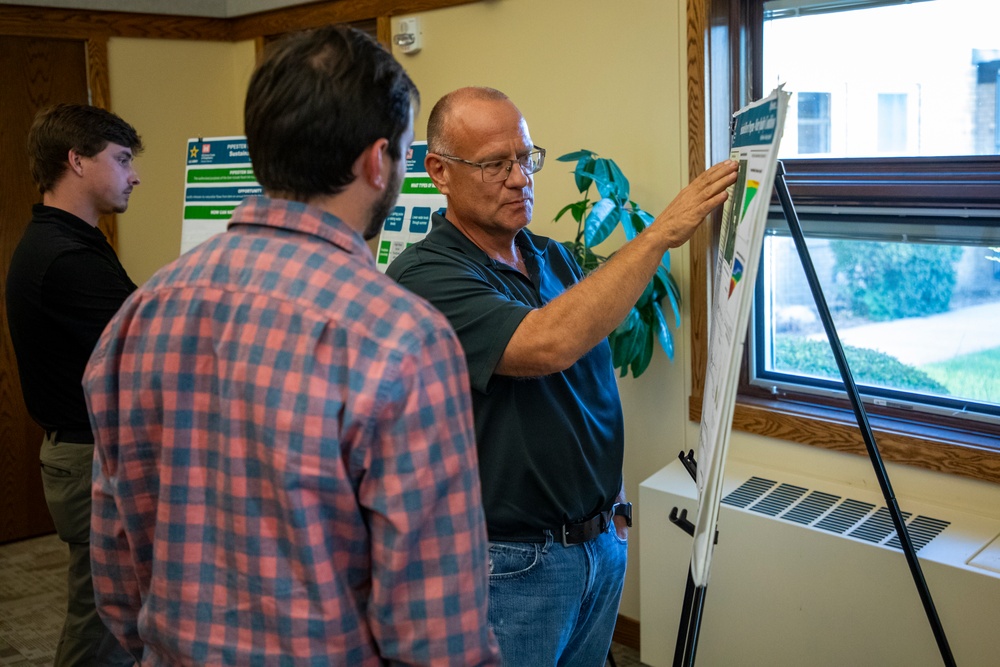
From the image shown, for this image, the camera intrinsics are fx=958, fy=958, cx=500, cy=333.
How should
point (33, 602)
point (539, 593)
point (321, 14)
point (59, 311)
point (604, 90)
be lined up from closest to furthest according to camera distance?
point (539, 593) → point (59, 311) → point (604, 90) → point (33, 602) → point (321, 14)

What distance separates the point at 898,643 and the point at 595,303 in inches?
49.0

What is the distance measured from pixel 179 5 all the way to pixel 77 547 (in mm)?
2944

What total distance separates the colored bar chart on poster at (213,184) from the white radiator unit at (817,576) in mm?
2127

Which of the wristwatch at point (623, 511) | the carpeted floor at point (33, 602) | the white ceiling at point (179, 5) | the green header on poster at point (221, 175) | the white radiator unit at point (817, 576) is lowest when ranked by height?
the carpeted floor at point (33, 602)

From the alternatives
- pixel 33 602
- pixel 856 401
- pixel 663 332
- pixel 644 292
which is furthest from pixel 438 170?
pixel 33 602

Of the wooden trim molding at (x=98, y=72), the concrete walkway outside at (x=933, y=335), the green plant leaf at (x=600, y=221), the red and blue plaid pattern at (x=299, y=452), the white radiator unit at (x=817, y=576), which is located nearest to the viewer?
the red and blue plaid pattern at (x=299, y=452)

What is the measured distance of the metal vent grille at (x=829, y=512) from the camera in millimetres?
2268

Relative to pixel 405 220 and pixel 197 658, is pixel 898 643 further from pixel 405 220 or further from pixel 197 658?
pixel 405 220

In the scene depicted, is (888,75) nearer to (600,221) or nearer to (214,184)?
(600,221)

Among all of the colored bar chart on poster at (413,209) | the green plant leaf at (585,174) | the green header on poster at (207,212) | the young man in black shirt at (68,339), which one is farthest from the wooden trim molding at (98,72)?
the green plant leaf at (585,174)

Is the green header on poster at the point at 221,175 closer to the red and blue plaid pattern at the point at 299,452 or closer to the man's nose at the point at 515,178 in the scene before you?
the man's nose at the point at 515,178

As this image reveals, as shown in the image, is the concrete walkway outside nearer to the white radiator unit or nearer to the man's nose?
the white radiator unit

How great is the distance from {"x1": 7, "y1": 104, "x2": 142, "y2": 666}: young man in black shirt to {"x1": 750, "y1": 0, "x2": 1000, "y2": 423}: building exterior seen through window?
6.10ft

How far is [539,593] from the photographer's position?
168 centimetres
